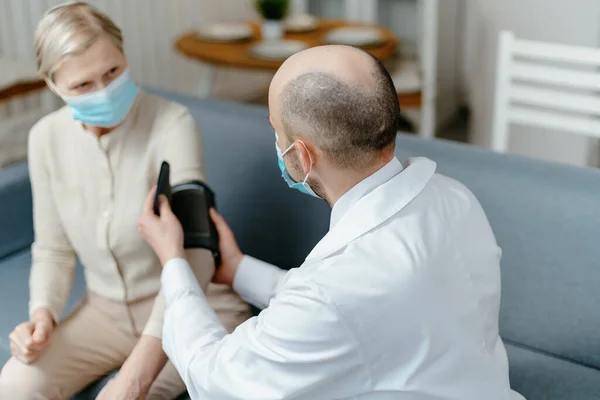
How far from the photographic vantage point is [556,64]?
2998 mm

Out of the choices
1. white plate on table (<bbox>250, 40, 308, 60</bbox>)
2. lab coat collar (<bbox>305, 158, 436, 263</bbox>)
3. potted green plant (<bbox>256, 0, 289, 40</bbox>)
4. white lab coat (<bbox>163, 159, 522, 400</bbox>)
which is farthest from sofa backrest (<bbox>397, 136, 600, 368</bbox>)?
potted green plant (<bbox>256, 0, 289, 40</bbox>)

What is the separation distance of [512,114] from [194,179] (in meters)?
1.45

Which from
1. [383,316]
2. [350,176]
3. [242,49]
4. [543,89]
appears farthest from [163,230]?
[242,49]

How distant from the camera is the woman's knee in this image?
58.9 inches

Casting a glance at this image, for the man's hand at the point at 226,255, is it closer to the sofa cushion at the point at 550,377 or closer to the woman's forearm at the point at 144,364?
the woman's forearm at the point at 144,364

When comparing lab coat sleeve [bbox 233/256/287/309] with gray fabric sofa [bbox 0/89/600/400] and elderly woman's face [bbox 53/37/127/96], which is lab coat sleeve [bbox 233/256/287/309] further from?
elderly woman's face [bbox 53/37/127/96]

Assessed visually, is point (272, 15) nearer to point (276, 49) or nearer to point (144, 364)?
point (276, 49)

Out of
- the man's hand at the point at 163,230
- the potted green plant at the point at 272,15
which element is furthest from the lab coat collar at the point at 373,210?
the potted green plant at the point at 272,15

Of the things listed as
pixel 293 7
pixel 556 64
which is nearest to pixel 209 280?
pixel 556 64

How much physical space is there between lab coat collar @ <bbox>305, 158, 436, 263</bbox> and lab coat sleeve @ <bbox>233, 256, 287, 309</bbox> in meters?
0.49

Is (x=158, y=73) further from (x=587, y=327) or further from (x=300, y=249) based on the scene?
(x=587, y=327)

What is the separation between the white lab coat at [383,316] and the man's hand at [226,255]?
43cm

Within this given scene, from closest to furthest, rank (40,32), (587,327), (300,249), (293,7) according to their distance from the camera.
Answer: (40,32) < (587,327) < (300,249) < (293,7)

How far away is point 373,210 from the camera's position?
42.1 inches
